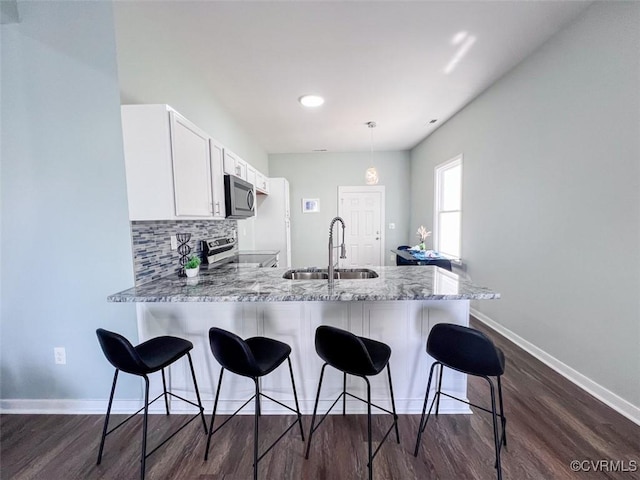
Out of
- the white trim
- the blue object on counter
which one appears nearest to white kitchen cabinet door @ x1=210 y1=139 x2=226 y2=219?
the blue object on counter

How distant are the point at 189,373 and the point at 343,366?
1.16 m

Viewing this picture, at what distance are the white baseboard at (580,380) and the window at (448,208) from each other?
1.35 meters

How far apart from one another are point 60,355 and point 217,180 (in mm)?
1672

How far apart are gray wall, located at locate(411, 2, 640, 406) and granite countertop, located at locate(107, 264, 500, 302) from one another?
107cm

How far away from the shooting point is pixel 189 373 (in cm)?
178

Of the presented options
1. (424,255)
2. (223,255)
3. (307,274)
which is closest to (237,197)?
(223,255)

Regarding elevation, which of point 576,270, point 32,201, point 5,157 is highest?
point 5,157

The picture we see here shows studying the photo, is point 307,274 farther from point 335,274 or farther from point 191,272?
point 191,272

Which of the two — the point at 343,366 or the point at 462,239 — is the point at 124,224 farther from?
the point at 462,239

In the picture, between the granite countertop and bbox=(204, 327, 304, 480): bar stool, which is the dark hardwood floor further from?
the granite countertop

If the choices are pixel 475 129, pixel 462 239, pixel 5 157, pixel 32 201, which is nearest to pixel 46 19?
pixel 5 157

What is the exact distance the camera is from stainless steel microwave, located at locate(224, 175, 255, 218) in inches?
95.9

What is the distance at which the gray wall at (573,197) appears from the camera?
1686 mm

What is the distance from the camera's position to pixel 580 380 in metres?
1.98
